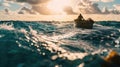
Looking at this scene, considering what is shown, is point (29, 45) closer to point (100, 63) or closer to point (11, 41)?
point (11, 41)

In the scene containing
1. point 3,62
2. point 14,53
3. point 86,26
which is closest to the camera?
point 3,62

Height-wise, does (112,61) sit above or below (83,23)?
above

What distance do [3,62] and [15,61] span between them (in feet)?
6.22

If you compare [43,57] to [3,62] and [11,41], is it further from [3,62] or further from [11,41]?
[11,41]

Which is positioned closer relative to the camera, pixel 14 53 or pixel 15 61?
pixel 15 61

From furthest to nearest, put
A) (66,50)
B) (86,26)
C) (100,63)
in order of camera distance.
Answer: (86,26)
(66,50)
(100,63)

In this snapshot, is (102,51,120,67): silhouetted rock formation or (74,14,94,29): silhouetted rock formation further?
(74,14,94,29): silhouetted rock formation

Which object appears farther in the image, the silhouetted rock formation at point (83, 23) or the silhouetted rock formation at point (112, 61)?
the silhouetted rock formation at point (83, 23)

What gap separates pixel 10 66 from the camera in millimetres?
45250

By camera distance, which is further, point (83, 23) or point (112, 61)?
point (83, 23)

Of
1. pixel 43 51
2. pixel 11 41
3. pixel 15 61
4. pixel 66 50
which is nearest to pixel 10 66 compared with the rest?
pixel 15 61

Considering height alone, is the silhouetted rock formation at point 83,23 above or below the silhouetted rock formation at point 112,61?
below

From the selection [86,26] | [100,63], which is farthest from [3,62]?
[86,26]

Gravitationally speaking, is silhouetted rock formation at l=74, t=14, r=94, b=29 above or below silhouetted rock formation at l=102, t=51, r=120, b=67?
below
